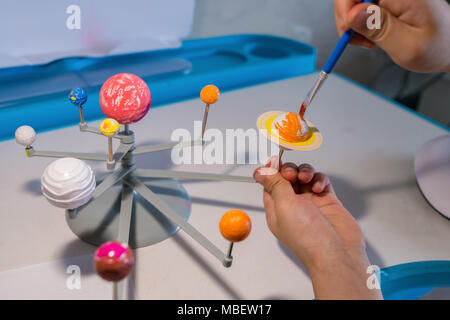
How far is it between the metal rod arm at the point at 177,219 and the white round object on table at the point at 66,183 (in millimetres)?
155

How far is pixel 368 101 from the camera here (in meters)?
1.14

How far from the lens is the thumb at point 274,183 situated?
560mm

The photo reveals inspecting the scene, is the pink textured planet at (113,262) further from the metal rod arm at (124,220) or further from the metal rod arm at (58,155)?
the metal rod arm at (58,155)

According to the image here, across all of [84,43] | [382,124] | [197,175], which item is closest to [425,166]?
[382,124]

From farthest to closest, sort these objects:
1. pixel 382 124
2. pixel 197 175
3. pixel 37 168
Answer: pixel 382 124 < pixel 37 168 < pixel 197 175

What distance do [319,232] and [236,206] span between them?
0.82ft

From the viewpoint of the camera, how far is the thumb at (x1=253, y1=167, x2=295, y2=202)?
560 mm

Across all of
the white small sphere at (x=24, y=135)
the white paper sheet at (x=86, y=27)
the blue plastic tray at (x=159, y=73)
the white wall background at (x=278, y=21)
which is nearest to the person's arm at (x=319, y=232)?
the white small sphere at (x=24, y=135)

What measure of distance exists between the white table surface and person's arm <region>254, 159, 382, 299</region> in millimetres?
103

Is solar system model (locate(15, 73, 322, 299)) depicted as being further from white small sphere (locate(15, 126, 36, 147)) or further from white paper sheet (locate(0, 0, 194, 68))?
white paper sheet (locate(0, 0, 194, 68))

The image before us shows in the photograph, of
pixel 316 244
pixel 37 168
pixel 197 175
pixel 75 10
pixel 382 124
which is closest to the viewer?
pixel 316 244

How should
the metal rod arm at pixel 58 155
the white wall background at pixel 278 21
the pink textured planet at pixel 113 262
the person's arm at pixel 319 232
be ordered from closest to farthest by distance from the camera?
the pink textured planet at pixel 113 262, the person's arm at pixel 319 232, the metal rod arm at pixel 58 155, the white wall background at pixel 278 21

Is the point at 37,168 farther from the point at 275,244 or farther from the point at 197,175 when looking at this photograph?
the point at 275,244
